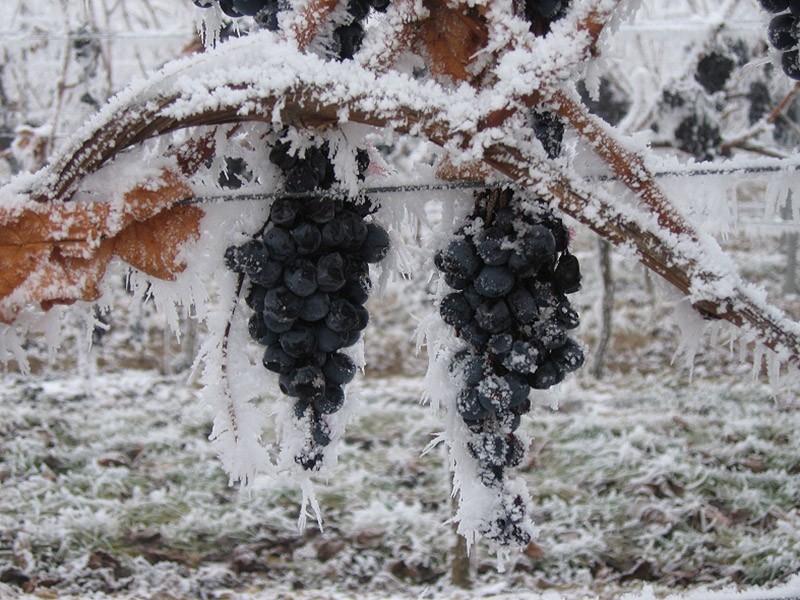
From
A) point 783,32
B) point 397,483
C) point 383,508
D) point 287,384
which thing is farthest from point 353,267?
point 397,483

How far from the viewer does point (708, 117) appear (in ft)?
9.70

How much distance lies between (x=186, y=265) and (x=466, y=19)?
361 mm

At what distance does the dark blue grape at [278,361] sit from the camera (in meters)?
0.66

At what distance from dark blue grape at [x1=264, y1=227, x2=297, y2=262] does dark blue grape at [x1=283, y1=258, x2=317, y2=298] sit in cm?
1

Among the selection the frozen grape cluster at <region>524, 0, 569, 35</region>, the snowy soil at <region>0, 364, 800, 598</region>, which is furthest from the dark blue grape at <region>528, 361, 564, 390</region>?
the snowy soil at <region>0, 364, 800, 598</region>

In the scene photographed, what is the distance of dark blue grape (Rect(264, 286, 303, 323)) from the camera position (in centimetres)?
63

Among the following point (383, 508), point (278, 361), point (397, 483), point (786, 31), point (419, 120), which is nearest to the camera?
point (419, 120)

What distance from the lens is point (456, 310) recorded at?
65 centimetres

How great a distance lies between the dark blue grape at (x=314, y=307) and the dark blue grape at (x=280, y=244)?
5 centimetres

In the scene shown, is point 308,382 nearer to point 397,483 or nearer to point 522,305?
point 522,305

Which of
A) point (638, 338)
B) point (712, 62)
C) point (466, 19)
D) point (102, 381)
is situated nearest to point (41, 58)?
point (102, 381)

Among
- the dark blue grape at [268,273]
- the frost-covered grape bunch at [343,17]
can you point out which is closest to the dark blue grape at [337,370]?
the dark blue grape at [268,273]

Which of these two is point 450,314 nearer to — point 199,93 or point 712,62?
point 199,93

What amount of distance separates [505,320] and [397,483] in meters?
1.99
